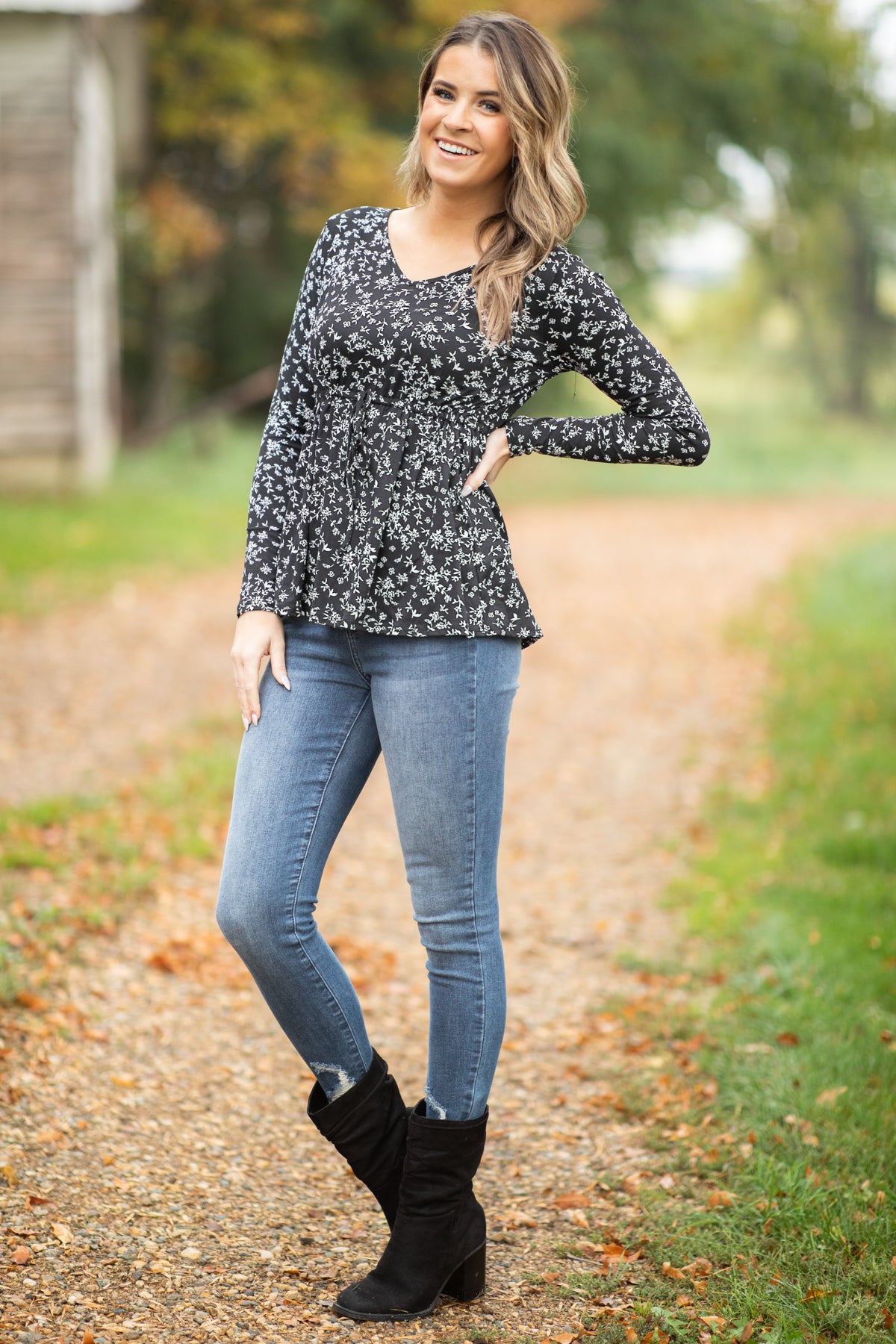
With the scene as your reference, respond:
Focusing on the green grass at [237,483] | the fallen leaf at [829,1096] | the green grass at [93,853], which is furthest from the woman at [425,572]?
the green grass at [93,853]

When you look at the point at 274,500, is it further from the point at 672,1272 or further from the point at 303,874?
the point at 672,1272

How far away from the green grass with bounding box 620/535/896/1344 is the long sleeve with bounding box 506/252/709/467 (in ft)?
5.13

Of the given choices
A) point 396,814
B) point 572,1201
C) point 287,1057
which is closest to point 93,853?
point 287,1057

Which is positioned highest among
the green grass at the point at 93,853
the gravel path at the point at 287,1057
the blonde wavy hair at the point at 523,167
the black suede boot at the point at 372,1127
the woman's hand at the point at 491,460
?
the blonde wavy hair at the point at 523,167

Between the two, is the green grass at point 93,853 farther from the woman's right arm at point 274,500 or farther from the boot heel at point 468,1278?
the woman's right arm at point 274,500

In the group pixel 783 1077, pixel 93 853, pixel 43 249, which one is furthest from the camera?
pixel 43 249

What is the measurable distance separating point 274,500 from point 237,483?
1310 centimetres

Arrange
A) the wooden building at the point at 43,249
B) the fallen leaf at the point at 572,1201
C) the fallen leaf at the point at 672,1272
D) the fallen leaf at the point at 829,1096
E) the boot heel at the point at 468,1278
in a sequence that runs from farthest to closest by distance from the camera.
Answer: the wooden building at the point at 43,249, the fallen leaf at the point at 829,1096, the fallen leaf at the point at 572,1201, the fallen leaf at the point at 672,1272, the boot heel at the point at 468,1278

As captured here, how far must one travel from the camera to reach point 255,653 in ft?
7.45

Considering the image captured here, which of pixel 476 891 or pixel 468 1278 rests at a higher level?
pixel 476 891

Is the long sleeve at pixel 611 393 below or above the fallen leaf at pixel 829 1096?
above

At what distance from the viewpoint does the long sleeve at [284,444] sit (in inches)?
92.0

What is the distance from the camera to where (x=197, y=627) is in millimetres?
8727

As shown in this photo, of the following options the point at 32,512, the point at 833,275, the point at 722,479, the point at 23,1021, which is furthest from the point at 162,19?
the point at 833,275
